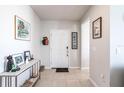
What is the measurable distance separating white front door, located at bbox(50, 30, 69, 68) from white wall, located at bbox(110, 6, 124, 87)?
4.28 meters

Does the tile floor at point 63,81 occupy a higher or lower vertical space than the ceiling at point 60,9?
lower

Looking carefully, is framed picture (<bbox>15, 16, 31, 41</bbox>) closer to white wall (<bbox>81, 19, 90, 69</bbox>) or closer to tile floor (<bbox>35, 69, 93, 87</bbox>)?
tile floor (<bbox>35, 69, 93, 87</bbox>)

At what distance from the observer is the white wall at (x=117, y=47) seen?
2.70 meters

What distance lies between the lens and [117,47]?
272 centimetres

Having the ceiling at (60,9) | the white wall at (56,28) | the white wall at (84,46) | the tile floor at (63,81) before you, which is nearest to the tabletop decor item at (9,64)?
the tile floor at (63,81)

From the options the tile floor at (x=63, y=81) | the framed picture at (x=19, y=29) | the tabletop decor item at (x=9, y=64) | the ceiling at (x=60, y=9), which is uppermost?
the ceiling at (x=60, y=9)

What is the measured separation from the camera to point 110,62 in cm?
272

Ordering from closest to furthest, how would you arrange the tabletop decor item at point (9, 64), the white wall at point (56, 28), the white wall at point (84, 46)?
the tabletop decor item at point (9, 64) < the white wall at point (84, 46) < the white wall at point (56, 28)

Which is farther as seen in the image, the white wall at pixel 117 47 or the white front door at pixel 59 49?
the white front door at pixel 59 49

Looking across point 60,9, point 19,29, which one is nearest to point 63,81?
point 19,29

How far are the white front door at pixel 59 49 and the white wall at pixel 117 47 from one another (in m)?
4.28

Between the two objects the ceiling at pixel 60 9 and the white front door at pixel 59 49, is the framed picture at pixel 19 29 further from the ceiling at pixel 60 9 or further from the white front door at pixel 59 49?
the white front door at pixel 59 49

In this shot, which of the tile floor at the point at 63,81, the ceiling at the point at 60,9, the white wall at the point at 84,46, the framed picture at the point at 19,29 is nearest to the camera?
the framed picture at the point at 19,29
